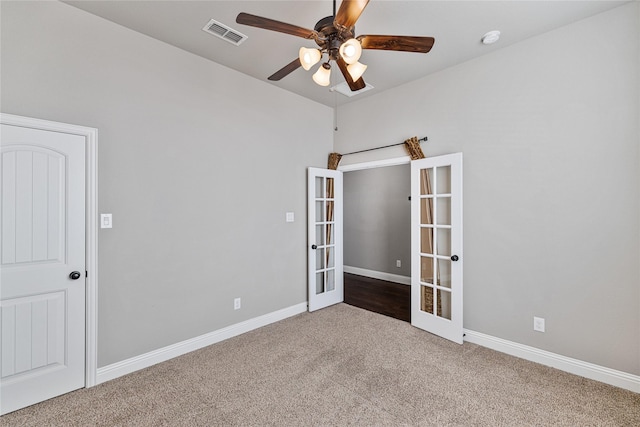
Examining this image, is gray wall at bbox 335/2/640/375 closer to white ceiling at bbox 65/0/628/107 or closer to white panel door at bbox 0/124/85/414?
white ceiling at bbox 65/0/628/107

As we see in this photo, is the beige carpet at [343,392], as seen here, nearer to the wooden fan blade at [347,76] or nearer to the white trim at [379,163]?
the white trim at [379,163]

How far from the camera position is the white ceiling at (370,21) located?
86.8 inches

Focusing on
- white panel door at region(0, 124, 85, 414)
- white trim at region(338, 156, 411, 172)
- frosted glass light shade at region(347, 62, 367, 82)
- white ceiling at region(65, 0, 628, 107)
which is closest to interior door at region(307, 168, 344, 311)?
white trim at region(338, 156, 411, 172)

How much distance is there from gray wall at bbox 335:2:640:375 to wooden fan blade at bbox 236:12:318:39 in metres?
2.18

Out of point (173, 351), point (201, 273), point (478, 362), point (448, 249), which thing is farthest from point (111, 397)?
point (448, 249)

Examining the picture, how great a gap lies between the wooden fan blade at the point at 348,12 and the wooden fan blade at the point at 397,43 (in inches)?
8.3

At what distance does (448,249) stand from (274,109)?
2.79 metres

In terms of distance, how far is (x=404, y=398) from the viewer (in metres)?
2.12

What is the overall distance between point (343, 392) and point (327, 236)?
235 centimetres

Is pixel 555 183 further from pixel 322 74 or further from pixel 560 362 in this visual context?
pixel 322 74

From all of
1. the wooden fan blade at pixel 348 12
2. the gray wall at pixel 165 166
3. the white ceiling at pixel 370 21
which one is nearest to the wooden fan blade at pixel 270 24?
the wooden fan blade at pixel 348 12

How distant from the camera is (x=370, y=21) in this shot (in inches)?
93.4

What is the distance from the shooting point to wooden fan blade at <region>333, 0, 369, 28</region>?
4.80 feet

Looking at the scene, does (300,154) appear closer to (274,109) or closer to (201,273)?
(274,109)
